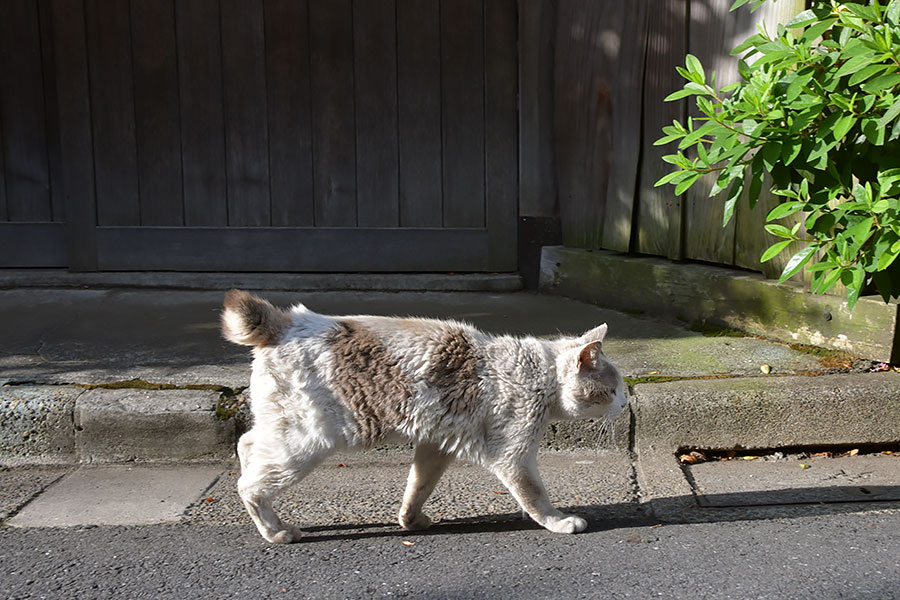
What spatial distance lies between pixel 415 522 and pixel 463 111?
367cm

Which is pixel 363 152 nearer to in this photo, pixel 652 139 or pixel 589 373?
pixel 652 139

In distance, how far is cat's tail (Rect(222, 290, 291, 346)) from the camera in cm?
313

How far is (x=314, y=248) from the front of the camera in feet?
21.3

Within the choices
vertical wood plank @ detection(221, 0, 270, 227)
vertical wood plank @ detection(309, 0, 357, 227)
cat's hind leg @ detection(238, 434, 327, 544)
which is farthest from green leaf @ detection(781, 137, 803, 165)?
vertical wood plank @ detection(221, 0, 270, 227)

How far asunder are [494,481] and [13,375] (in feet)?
8.02

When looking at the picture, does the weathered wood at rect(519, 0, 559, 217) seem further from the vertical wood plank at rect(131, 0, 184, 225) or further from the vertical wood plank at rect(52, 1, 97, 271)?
the vertical wood plank at rect(52, 1, 97, 271)

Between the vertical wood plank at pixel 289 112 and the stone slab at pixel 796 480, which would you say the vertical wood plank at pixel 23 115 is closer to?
the vertical wood plank at pixel 289 112

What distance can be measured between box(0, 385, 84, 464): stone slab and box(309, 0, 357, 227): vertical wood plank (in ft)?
9.04

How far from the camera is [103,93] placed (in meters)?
6.41

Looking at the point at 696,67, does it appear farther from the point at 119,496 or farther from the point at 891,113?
the point at 119,496

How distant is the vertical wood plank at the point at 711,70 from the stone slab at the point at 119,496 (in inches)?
124

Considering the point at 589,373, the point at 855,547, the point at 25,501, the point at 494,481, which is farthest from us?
the point at 494,481

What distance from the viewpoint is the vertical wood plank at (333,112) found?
625 cm

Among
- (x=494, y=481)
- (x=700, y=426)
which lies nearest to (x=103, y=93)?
(x=494, y=481)
